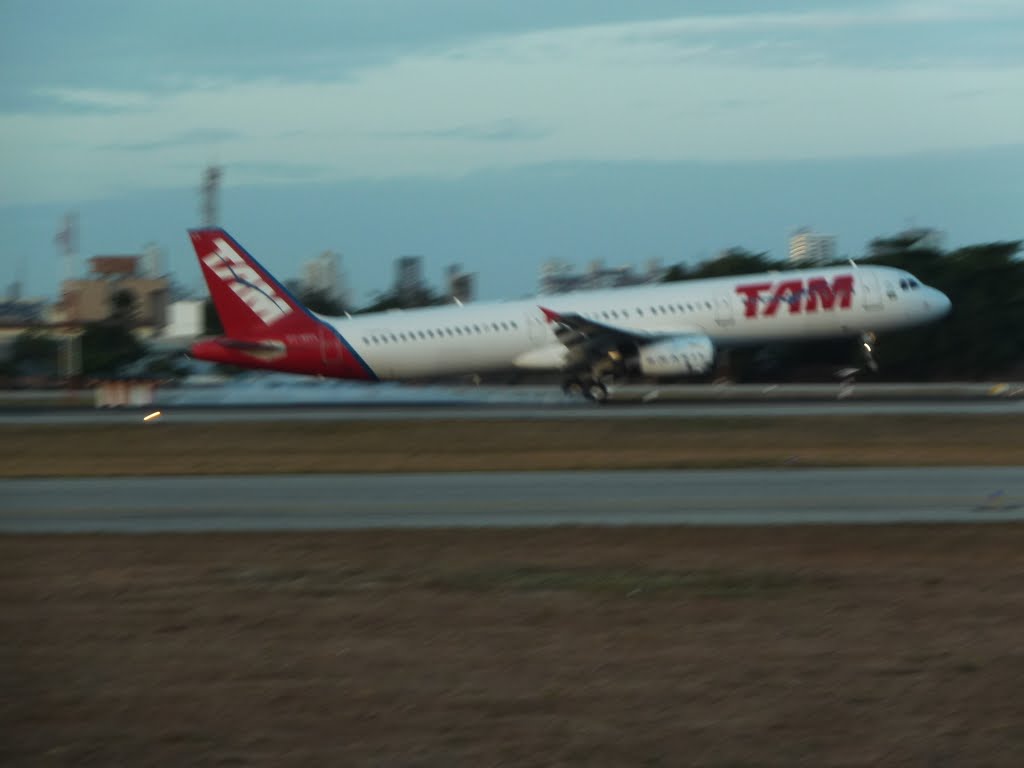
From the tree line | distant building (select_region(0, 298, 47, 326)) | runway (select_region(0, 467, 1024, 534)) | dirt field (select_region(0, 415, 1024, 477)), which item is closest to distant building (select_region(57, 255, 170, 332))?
distant building (select_region(0, 298, 47, 326))

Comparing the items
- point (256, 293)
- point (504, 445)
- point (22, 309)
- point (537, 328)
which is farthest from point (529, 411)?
point (22, 309)

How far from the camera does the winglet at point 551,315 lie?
1534 inches

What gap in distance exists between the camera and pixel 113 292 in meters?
109

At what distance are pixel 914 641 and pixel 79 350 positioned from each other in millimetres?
68305

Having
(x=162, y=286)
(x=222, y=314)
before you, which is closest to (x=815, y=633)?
(x=222, y=314)

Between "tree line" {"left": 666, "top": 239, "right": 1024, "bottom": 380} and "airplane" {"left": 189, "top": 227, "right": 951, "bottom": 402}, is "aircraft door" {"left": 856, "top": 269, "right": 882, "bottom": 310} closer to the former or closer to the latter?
"airplane" {"left": 189, "top": 227, "right": 951, "bottom": 402}

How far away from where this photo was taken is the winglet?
3897cm

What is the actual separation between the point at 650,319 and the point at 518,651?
31.0 m

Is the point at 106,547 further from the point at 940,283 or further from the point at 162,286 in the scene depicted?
the point at 162,286

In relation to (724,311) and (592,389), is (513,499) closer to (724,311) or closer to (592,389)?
(592,389)

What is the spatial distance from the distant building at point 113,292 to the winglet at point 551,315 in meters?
73.1

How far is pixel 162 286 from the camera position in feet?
399

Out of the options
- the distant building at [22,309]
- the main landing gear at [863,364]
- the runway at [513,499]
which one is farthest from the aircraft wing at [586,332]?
the distant building at [22,309]

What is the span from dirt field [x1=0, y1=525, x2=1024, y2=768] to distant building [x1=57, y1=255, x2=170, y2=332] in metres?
98.1
